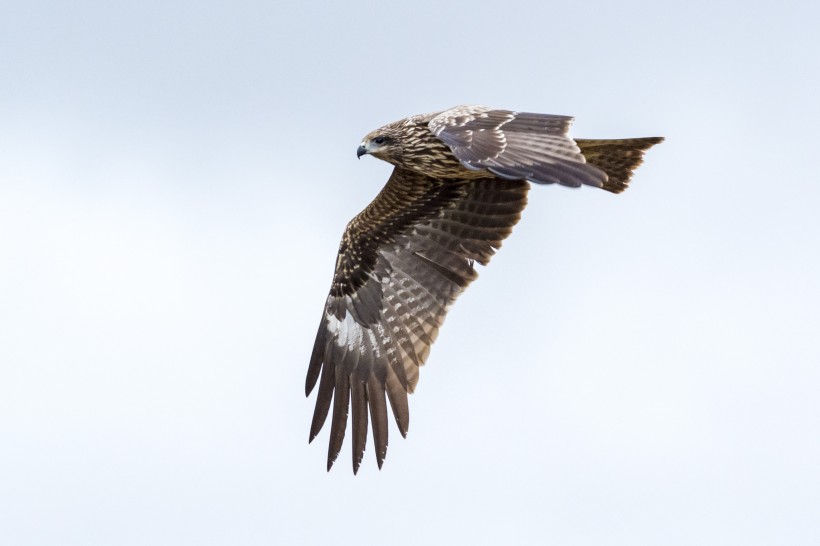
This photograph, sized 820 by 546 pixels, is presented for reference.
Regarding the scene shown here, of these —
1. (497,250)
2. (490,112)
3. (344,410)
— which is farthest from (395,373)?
(490,112)

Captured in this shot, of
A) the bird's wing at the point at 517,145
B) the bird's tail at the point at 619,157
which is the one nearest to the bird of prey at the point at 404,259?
the bird's tail at the point at 619,157

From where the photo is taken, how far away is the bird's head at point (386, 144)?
533 inches

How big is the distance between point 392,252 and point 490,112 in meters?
2.40

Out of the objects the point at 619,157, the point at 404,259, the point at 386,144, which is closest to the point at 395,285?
the point at 404,259

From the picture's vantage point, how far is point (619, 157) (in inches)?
520

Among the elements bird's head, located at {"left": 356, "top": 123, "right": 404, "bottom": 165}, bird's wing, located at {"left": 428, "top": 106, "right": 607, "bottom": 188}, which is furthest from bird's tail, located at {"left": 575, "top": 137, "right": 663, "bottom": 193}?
bird's head, located at {"left": 356, "top": 123, "right": 404, "bottom": 165}

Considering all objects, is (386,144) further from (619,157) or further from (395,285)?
(619,157)

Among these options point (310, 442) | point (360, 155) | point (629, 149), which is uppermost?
point (360, 155)

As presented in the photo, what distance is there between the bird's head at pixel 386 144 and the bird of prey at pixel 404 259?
0.04 ft

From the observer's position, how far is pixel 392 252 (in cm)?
1471

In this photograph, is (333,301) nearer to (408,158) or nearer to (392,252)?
(392,252)

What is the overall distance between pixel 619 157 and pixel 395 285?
2762 millimetres

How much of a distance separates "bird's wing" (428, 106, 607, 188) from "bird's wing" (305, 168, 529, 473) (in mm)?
1357

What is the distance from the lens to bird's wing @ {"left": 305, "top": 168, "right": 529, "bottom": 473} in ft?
46.2
